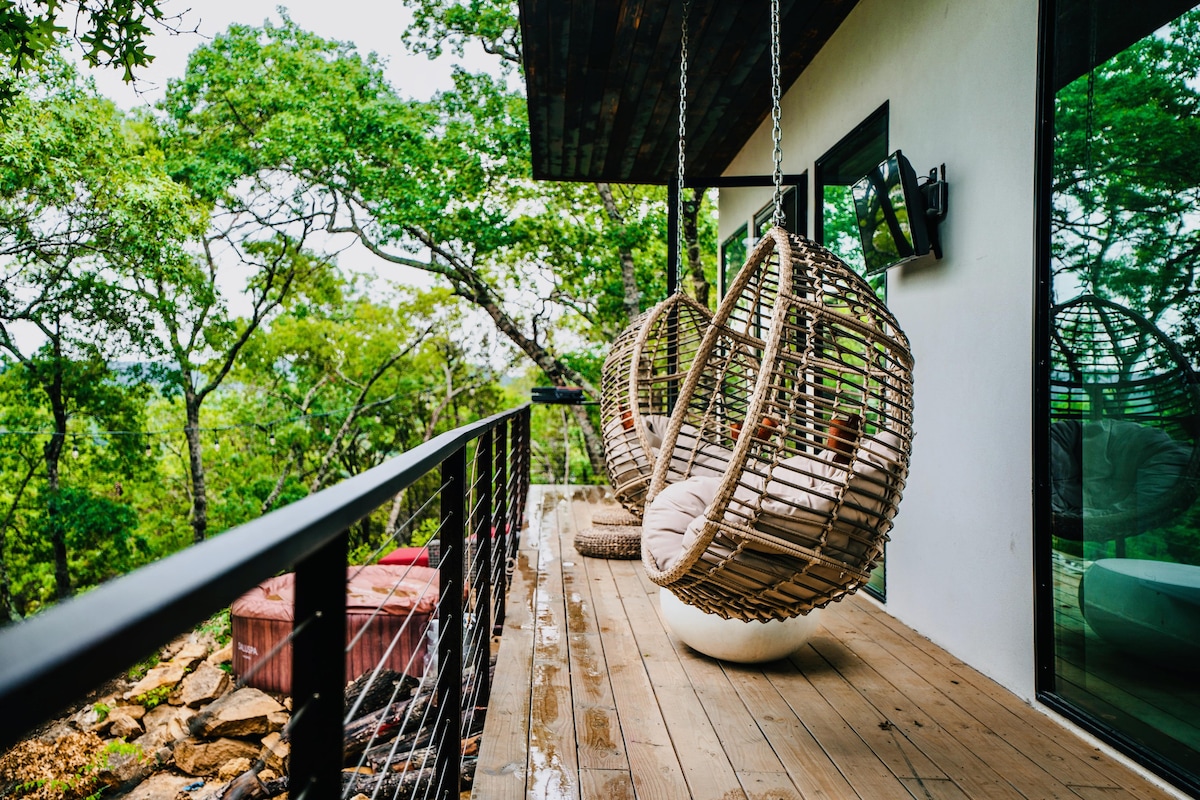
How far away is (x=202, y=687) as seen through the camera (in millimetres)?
4922

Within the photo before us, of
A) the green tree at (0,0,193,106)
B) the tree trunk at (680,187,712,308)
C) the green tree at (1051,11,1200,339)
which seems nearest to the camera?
the green tree at (1051,11,1200,339)

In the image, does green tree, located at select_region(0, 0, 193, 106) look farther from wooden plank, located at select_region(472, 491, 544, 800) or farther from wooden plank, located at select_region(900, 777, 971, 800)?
wooden plank, located at select_region(900, 777, 971, 800)

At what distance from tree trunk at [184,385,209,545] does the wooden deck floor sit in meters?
10.7

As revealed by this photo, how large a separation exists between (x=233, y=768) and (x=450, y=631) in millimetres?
2761

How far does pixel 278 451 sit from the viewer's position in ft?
44.1

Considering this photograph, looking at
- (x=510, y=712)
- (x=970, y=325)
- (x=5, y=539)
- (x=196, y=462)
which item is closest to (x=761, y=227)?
(x=970, y=325)

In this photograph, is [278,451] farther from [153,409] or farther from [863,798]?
A: [863,798]

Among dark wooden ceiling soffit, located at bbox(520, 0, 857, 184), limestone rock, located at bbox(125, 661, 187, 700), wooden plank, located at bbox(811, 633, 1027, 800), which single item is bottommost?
limestone rock, located at bbox(125, 661, 187, 700)

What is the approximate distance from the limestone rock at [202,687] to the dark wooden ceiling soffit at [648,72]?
3.99 m

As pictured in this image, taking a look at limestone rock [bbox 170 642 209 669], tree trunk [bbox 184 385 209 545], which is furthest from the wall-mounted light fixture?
tree trunk [bbox 184 385 209 545]

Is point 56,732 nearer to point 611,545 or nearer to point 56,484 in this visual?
point 611,545

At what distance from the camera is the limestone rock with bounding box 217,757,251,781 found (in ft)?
12.1

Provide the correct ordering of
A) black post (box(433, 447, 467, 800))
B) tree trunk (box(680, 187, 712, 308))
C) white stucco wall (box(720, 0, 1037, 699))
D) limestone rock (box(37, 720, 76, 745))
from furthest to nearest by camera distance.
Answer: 1. tree trunk (box(680, 187, 712, 308))
2. limestone rock (box(37, 720, 76, 745))
3. white stucco wall (box(720, 0, 1037, 699))
4. black post (box(433, 447, 467, 800))

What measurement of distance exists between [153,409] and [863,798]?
48.3ft
